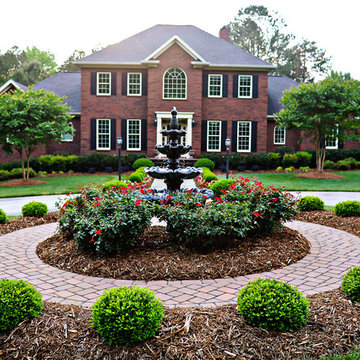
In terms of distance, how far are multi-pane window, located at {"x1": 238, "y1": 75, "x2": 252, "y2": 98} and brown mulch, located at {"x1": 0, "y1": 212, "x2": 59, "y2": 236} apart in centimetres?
1817

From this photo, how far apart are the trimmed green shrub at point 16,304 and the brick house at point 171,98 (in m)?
20.3

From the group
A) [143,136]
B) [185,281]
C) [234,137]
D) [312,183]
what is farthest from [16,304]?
[234,137]

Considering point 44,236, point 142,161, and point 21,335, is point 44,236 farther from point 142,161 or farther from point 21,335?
point 142,161

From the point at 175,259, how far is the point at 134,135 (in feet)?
64.6

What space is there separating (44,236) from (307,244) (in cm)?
498

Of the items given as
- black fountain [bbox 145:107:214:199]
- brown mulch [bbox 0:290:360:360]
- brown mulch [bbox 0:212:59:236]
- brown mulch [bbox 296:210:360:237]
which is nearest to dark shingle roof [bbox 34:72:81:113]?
brown mulch [bbox 0:212:59:236]

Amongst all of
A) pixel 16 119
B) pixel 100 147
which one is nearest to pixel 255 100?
pixel 100 147

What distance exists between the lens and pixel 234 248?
571 centimetres

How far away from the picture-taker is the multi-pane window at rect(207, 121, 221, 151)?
24.3m

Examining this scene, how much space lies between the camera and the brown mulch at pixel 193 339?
2.95 metres

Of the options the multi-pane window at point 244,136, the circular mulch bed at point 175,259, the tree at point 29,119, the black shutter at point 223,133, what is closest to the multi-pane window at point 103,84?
the tree at point 29,119

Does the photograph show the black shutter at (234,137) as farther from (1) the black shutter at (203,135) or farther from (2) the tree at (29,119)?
(2) the tree at (29,119)

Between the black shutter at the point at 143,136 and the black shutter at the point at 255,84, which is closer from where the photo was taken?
the black shutter at the point at 143,136

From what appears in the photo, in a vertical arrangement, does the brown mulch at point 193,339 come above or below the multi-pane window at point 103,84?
below
